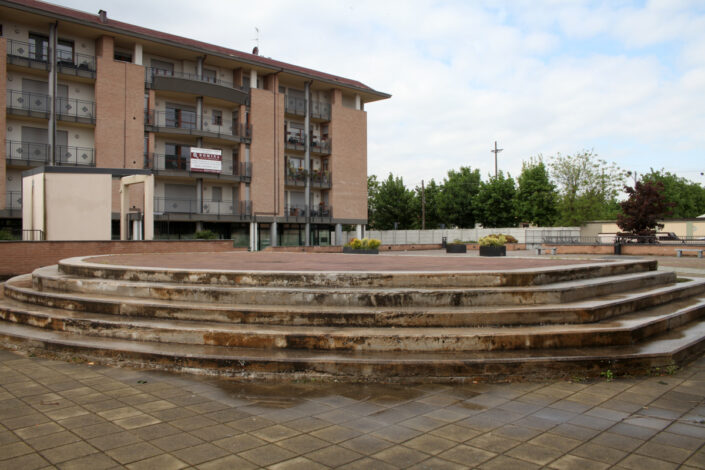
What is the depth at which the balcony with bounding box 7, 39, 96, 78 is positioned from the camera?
26.2 m

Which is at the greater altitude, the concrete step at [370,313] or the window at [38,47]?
the window at [38,47]

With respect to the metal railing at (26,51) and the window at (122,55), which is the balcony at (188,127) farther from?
the metal railing at (26,51)

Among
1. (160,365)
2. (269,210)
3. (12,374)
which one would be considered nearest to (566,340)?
(160,365)

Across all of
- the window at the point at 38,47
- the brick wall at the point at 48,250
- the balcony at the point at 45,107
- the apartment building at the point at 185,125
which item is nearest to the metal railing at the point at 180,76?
the apartment building at the point at 185,125

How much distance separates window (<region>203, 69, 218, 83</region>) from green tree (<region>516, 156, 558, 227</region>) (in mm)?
40344

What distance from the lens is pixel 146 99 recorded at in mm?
30156

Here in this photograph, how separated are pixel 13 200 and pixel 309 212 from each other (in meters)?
18.7

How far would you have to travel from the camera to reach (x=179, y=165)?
32.2 m

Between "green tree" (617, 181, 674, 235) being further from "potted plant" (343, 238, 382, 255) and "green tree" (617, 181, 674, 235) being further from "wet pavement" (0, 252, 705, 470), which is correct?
"wet pavement" (0, 252, 705, 470)

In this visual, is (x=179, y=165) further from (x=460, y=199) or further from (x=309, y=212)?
(x=460, y=199)

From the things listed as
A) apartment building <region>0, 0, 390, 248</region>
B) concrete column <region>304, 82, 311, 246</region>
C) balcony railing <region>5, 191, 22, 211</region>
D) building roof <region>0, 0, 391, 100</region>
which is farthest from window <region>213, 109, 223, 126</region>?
balcony railing <region>5, 191, 22, 211</region>

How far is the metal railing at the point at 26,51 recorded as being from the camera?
87.2 ft

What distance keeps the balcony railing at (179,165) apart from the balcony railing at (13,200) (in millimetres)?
6763

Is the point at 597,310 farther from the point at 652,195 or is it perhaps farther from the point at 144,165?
the point at 652,195
